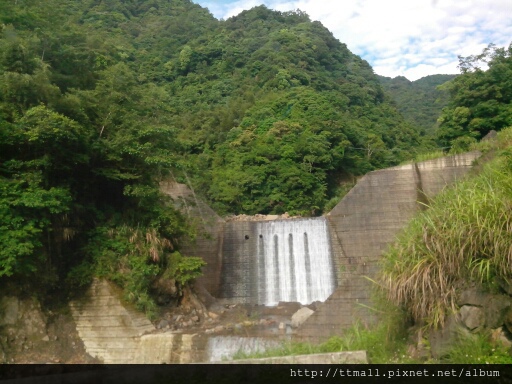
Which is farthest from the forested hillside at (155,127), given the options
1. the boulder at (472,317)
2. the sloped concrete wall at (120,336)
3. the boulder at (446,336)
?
the boulder at (472,317)

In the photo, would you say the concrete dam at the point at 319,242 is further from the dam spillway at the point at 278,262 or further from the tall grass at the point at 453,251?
the tall grass at the point at 453,251

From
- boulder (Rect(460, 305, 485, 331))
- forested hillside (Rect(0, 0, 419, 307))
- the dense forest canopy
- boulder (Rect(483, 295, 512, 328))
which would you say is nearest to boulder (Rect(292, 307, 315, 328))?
forested hillside (Rect(0, 0, 419, 307))

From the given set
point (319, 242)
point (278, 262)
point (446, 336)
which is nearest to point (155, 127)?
point (278, 262)

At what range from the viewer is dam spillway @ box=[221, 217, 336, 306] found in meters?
14.5

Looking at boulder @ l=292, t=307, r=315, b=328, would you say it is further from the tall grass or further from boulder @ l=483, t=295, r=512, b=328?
boulder @ l=483, t=295, r=512, b=328

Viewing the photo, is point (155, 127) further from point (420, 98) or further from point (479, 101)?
point (420, 98)

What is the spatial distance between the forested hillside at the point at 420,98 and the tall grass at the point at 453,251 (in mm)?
27364

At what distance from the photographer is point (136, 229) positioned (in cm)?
1203

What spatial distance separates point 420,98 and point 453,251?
132 feet

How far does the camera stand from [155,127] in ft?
38.7

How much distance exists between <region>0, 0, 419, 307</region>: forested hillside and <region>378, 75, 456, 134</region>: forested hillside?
4441 millimetres

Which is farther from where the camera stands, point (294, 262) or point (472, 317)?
point (294, 262)

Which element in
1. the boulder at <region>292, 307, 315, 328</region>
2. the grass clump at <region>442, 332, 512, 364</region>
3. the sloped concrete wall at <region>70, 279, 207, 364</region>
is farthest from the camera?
the boulder at <region>292, 307, 315, 328</region>
